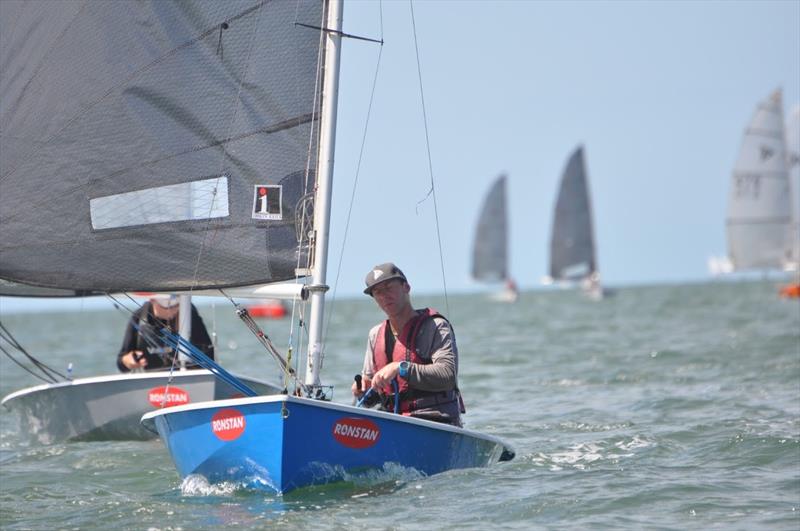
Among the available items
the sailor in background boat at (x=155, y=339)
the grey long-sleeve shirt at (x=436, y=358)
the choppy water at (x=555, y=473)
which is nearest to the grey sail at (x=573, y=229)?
the choppy water at (x=555, y=473)

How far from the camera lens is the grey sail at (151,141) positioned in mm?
8109

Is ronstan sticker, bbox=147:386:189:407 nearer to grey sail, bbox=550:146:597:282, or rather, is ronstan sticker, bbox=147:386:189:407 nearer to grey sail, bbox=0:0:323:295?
grey sail, bbox=0:0:323:295

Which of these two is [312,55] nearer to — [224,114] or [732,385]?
[224,114]

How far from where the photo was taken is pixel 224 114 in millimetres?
8180

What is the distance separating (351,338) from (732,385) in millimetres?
16652

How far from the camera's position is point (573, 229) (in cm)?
5703

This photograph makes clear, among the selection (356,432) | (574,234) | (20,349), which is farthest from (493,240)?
(356,432)

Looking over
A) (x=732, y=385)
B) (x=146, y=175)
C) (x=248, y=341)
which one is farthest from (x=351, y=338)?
(x=146, y=175)

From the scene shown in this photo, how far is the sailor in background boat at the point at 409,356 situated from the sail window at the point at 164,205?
1.23 m

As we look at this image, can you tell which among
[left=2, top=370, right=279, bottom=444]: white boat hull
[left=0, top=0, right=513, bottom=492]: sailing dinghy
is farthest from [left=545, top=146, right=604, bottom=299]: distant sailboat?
[left=0, top=0, right=513, bottom=492]: sailing dinghy

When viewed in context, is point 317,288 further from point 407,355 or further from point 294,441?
point 294,441

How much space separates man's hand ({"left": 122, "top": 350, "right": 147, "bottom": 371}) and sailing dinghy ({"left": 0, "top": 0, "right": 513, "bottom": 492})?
2839 mm

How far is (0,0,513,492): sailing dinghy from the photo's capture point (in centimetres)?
805

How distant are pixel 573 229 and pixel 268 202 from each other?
49663 mm
